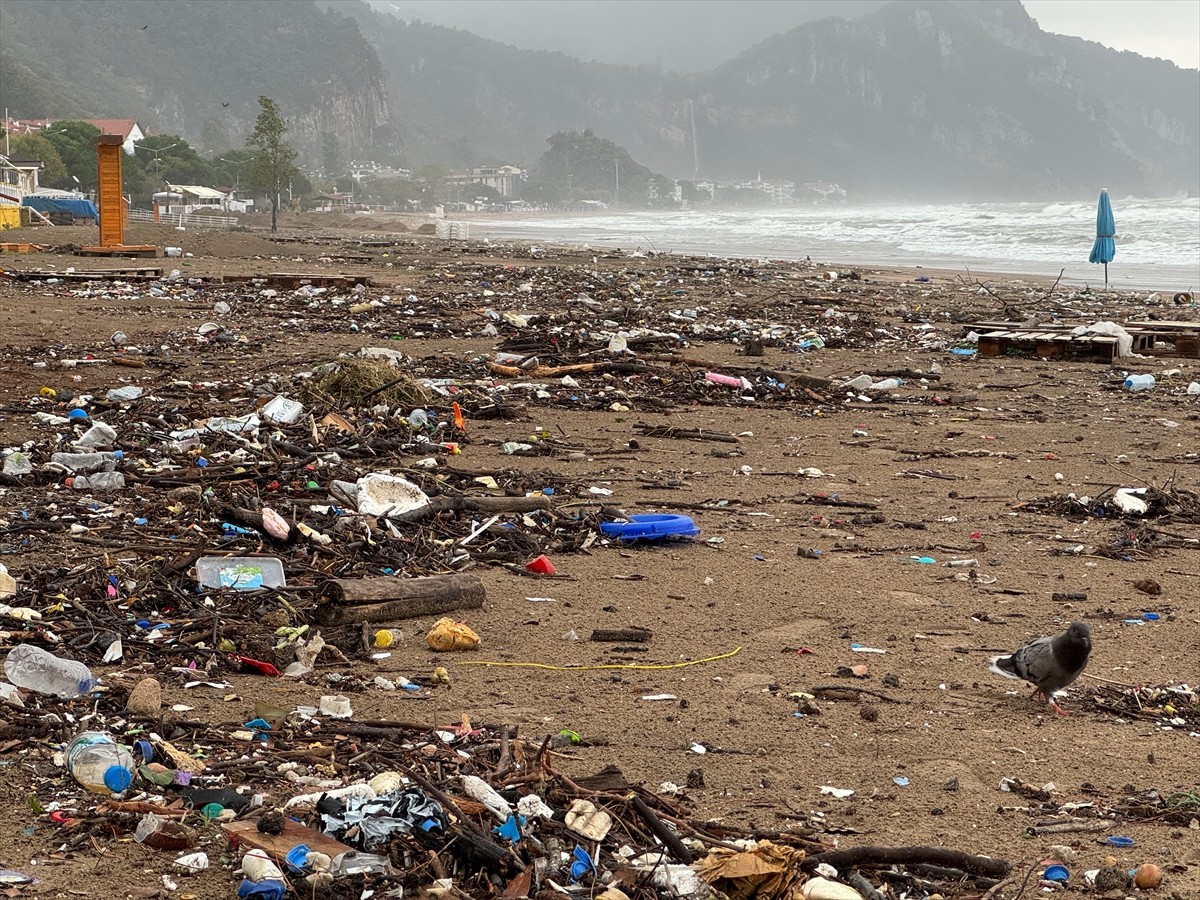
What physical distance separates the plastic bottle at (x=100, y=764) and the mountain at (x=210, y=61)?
118 m

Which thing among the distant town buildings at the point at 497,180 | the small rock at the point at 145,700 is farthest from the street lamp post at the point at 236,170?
the small rock at the point at 145,700

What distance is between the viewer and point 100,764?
2857 mm

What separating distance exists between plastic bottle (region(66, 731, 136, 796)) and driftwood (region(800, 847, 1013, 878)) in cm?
162

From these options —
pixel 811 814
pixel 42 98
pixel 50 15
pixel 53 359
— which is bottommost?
pixel 811 814

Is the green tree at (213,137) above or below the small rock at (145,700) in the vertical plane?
above

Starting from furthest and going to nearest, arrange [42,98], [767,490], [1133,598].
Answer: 1. [42,98]
2. [767,490]
3. [1133,598]

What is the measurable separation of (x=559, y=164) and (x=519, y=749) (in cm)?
14831

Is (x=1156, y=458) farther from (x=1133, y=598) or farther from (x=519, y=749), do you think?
(x=519, y=749)

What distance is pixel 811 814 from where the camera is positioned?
2.99 m

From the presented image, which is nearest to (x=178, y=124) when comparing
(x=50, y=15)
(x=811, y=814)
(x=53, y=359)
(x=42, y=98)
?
(x=50, y=15)

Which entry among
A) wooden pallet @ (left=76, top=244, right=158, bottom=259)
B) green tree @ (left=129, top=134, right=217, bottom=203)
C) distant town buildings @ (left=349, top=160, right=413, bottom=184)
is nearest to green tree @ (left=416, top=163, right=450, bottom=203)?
distant town buildings @ (left=349, top=160, right=413, bottom=184)

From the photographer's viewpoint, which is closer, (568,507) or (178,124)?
(568,507)

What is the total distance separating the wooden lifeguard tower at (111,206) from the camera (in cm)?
1845

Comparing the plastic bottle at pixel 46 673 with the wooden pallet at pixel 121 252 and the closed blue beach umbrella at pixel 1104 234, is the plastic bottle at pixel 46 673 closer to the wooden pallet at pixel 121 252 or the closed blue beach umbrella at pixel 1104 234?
the wooden pallet at pixel 121 252
